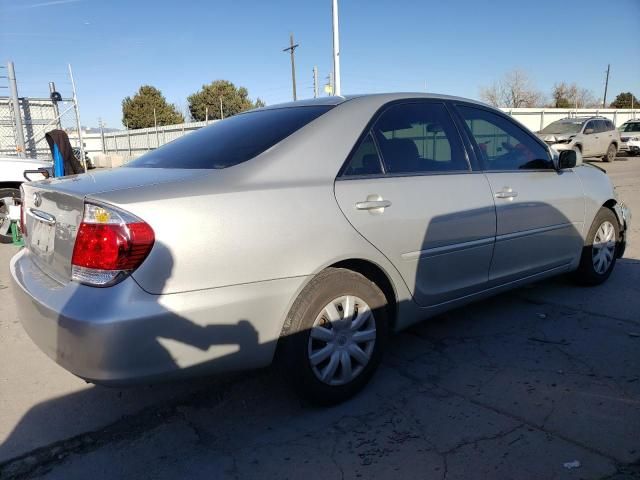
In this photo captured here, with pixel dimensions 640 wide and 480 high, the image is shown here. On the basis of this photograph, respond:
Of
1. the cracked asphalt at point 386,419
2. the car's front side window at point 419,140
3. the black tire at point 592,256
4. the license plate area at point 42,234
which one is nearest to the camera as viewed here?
the cracked asphalt at point 386,419

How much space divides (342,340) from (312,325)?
0.86 feet

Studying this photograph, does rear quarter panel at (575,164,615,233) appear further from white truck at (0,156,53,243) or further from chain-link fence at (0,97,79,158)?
chain-link fence at (0,97,79,158)

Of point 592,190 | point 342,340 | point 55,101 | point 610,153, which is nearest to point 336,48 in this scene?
point 55,101

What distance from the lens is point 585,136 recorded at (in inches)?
738

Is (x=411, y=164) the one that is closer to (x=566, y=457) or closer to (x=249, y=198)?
(x=249, y=198)

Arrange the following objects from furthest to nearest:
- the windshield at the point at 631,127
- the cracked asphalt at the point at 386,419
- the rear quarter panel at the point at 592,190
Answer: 1. the windshield at the point at 631,127
2. the rear quarter panel at the point at 592,190
3. the cracked asphalt at the point at 386,419

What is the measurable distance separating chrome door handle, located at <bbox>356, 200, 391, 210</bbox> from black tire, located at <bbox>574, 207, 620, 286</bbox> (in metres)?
2.51

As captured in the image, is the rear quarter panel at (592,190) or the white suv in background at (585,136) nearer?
the rear quarter panel at (592,190)

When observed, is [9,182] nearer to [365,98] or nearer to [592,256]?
[365,98]

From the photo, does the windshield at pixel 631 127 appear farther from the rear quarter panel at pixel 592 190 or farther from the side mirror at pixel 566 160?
the side mirror at pixel 566 160

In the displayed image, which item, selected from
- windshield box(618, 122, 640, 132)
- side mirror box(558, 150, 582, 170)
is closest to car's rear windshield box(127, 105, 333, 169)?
side mirror box(558, 150, 582, 170)

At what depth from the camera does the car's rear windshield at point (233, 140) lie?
2.71 m

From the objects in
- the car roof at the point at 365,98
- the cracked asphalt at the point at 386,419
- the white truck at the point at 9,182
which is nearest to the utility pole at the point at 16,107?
the white truck at the point at 9,182

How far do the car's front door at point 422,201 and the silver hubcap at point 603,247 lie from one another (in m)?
1.71
